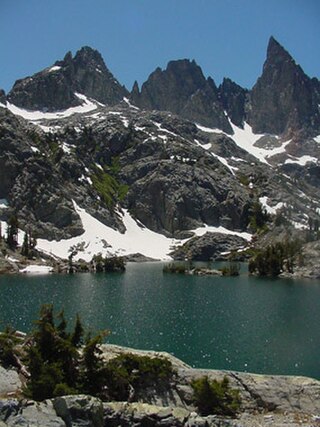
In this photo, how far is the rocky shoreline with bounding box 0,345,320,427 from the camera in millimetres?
19703

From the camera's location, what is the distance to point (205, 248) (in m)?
192

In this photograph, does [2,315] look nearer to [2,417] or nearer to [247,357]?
[247,357]

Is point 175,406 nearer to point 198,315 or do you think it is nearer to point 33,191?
point 198,315

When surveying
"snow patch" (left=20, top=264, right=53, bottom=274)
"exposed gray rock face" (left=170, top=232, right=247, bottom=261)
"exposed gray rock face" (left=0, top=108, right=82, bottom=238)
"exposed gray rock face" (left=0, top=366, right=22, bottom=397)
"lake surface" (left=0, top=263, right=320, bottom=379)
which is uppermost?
"exposed gray rock face" (left=0, top=108, right=82, bottom=238)

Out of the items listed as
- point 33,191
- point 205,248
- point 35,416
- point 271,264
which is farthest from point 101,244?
point 35,416

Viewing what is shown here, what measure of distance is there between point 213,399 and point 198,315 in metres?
40.4

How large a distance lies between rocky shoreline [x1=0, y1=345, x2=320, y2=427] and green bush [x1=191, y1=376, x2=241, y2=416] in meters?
0.52

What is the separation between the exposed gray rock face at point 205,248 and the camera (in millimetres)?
188125

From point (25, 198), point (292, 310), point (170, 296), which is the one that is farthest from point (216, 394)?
point (25, 198)

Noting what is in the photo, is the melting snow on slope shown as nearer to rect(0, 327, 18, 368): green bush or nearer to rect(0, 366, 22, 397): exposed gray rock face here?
rect(0, 327, 18, 368): green bush

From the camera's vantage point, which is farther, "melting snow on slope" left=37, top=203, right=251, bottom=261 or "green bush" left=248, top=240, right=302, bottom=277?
"melting snow on slope" left=37, top=203, right=251, bottom=261

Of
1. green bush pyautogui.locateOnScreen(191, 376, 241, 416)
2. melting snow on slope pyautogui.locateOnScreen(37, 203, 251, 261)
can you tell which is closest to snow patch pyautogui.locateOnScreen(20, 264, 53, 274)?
melting snow on slope pyautogui.locateOnScreen(37, 203, 251, 261)

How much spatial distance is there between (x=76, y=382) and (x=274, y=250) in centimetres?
12433

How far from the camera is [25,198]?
575 feet
